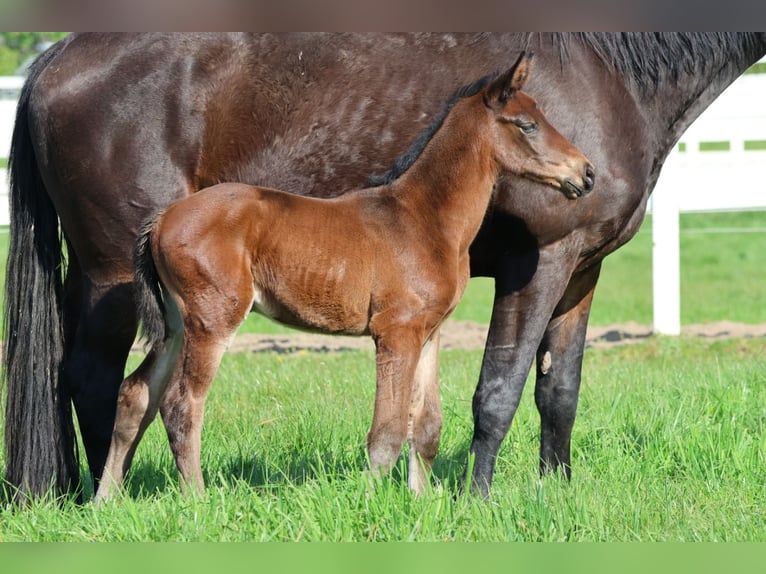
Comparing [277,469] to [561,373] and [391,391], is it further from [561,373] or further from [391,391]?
[561,373]

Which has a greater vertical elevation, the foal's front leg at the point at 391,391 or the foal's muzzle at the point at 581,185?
the foal's muzzle at the point at 581,185

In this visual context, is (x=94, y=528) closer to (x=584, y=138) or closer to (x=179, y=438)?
(x=179, y=438)

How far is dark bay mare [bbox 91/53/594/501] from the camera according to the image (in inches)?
138

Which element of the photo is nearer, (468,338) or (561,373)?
(561,373)

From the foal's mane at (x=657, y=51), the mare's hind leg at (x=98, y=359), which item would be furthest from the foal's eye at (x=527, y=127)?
the mare's hind leg at (x=98, y=359)

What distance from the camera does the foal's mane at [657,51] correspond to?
4059mm

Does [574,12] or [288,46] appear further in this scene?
[288,46]

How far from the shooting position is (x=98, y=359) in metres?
4.18

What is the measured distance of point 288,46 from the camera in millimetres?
4180

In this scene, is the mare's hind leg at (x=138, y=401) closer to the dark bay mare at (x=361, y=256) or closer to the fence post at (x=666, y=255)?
the dark bay mare at (x=361, y=256)

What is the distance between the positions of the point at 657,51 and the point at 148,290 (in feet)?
7.70

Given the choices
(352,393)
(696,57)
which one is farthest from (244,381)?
(696,57)

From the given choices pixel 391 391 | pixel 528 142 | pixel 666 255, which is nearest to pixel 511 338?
pixel 391 391

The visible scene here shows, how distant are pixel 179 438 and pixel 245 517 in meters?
0.49
